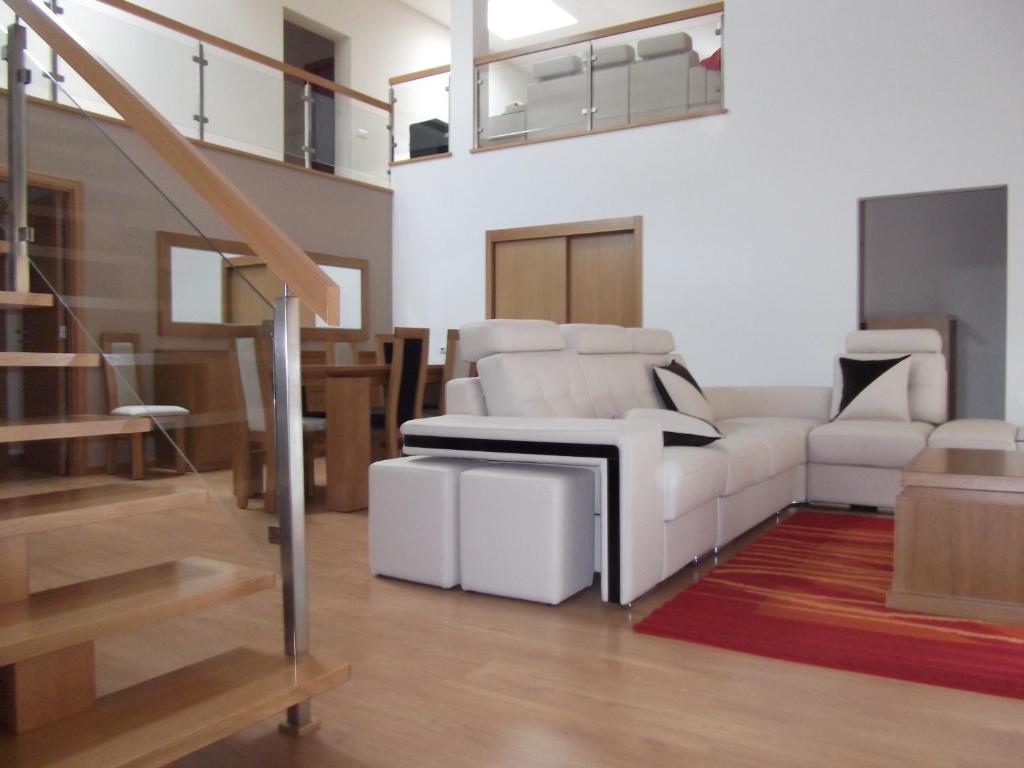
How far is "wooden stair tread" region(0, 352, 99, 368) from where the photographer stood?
1.78 m

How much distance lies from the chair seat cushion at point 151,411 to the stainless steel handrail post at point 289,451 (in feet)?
0.63

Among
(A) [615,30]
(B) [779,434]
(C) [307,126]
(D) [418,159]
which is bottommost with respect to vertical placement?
(B) [779,434]

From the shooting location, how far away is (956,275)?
24.2 ft

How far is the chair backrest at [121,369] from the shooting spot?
1.72m

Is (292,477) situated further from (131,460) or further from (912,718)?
(912,718)

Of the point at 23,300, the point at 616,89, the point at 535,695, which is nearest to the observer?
the point at 23,300

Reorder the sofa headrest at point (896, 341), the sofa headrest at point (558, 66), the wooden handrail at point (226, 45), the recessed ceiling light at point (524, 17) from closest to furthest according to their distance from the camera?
the sofa headrest at point (896, 341)
the wooden handrail at point (226, 45)
the sofa headrest at point (558, 66)
the recessed ceiling light at point (524, 17)

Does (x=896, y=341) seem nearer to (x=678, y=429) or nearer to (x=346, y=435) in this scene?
(x=678, y=429)

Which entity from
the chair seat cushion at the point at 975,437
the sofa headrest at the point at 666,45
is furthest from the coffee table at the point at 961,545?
the sofa headrest at the point at 666,45

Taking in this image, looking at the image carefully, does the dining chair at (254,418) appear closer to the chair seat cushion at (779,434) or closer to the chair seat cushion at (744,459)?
the chair seat cushion at (744,459)

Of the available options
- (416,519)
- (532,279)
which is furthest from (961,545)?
(532,279)

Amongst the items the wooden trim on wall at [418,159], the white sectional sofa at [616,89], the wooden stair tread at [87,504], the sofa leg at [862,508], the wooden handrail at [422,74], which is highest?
the wooden handrail at [422,74]

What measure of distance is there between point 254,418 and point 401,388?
3166mm

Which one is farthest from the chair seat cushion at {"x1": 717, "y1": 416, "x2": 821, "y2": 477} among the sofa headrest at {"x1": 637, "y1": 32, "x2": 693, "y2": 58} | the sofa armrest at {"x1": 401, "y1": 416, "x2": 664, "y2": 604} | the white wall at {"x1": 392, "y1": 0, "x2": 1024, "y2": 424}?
the sofa headrest at {"x1": 637, "y1": 32, "x2": 693, "y2": 58}
